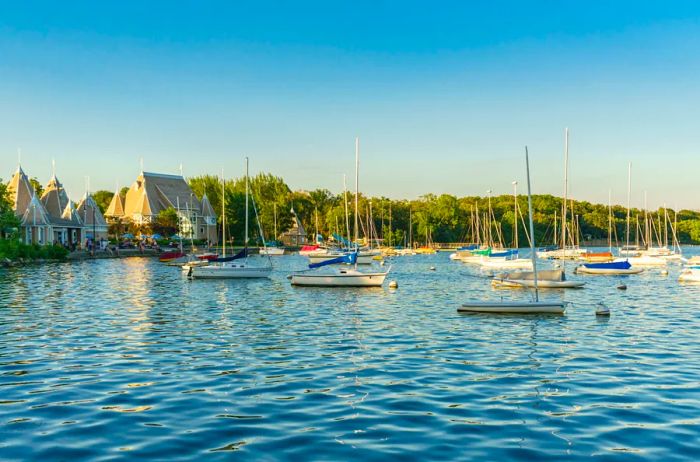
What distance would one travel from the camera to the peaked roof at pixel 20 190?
4008 inches

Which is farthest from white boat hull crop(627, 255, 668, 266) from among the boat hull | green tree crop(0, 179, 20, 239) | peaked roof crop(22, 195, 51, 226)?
peaked roof crop(22, 195, 51, 226)

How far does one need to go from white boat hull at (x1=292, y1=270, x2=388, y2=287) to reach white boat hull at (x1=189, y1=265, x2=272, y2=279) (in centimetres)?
1118

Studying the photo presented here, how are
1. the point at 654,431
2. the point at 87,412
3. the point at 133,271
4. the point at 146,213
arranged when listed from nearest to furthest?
the point at 654,431
the point at 87,412
the point at 133,271
the point at 146,213

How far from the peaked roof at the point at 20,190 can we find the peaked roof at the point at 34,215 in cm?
181

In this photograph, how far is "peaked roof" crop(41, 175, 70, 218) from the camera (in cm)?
11288

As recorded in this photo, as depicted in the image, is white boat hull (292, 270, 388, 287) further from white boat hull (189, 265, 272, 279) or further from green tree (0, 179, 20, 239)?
green tree (0, 179, 20, 239)

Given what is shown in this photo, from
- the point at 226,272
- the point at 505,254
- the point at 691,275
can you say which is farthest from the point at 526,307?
the point at 505,254

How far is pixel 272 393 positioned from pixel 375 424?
12.1ft

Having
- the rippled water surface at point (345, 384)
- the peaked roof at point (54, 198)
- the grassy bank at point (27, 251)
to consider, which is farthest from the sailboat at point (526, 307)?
the peaked roof at point (54, 198)

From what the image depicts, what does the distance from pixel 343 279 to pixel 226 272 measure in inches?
597

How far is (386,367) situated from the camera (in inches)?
804

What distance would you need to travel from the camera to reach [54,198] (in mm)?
114312

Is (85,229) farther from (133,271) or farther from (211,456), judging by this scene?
(211,456)

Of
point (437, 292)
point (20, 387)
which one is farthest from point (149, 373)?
point (437, 292)
